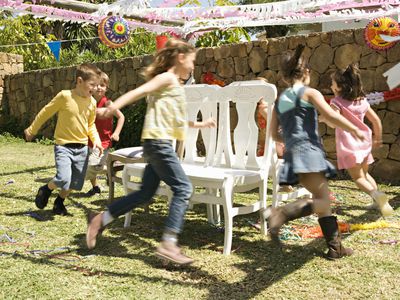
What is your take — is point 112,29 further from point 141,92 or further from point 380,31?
point 141,92

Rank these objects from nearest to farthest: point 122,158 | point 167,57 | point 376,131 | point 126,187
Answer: point 167,57, point 376,131, point 126,187, point 122,158

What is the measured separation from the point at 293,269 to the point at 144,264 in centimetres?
101

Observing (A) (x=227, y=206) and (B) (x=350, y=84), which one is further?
(B) (x=350, y=84)

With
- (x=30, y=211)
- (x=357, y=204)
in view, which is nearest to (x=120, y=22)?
(x=30, y=211)

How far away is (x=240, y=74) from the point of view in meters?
8.62

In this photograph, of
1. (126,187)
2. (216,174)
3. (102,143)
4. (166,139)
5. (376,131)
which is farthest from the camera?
(102,143)

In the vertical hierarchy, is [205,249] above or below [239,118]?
below

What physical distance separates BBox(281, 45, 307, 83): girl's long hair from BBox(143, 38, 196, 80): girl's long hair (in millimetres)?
633

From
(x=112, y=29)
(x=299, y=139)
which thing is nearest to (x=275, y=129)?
(x=299, y=139)

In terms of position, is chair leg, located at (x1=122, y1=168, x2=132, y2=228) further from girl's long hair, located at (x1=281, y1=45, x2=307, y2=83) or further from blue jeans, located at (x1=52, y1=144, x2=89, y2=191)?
girl's long hair, located at (x1=281, y1=45, x2=307, y2=83)

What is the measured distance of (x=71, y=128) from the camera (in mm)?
4625

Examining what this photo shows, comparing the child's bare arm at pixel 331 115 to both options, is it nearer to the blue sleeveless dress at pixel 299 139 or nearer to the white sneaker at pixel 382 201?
the blue sleeveless dress at pixel 299 139

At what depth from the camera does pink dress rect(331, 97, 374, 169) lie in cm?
443

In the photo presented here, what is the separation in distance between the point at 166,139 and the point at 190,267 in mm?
904
